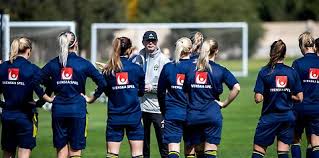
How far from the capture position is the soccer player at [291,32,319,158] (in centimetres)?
1391

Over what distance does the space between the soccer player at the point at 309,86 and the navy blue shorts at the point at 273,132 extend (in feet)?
2.09

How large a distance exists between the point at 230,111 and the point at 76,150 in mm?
15682

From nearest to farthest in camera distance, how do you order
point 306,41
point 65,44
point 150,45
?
point 65,44 < point 306,41 < point 150,45

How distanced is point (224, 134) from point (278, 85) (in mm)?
8126

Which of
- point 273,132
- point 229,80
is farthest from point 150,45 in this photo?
point 273,132

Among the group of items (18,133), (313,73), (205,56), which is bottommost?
(18,133)

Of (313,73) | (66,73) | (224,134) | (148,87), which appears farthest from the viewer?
(224,134)

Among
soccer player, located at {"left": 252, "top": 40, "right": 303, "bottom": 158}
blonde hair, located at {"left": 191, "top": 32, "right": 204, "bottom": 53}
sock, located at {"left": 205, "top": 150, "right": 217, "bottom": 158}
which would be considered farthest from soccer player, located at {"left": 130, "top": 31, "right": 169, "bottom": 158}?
soccer player, located at {"left": 252, "top": 40, "right": 303, "bottom": 158}

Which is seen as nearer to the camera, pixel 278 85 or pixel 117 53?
pixel 278 85

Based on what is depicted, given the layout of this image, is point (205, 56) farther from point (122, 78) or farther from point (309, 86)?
point (309, 86)

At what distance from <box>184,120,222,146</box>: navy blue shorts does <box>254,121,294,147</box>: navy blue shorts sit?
61 centimetres

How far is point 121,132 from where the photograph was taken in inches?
529

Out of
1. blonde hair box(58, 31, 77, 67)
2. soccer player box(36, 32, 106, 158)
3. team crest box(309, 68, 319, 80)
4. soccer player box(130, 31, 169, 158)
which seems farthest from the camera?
soccer player box(130, 31, 169, 158)

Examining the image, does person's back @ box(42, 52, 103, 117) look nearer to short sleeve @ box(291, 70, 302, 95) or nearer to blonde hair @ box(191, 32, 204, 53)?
blonde hair @ box(191, 32, 204, 53)
